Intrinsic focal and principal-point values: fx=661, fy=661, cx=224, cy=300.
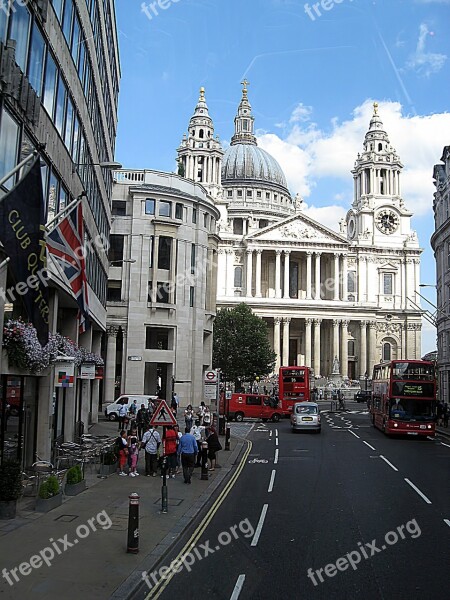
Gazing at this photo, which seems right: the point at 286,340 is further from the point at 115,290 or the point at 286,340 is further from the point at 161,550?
the point at 161,550

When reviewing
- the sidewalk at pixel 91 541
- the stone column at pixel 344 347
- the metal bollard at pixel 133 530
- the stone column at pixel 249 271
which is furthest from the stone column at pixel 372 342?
the metal bollard at pixel 133 530

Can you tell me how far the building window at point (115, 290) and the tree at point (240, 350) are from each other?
1140 inches

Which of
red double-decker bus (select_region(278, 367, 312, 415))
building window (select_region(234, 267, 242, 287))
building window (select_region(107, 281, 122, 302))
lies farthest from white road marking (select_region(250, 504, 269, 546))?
building window (select_region(234, 267, 242, 287))

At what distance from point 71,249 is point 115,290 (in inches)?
1302

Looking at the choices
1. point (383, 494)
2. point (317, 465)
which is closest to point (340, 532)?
point (383, 494)

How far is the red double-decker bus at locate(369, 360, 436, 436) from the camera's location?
34250 mm

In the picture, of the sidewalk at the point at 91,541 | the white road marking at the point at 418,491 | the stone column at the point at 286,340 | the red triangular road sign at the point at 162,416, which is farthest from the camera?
the stone column at the point at 286,340

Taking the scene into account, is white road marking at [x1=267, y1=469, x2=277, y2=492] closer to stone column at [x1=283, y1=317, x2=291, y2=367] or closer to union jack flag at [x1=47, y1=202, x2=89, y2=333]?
union jack flag at [x1=47, y1=202, x2=89, y2=333]

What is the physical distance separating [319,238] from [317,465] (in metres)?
83.9

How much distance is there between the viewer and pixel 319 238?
10569cm

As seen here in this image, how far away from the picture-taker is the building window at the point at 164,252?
5078 centimetres

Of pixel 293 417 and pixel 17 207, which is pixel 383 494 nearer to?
pixel 17 207

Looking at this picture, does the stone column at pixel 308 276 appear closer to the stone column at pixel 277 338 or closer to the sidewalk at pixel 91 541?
the stone column at pixel 277 338

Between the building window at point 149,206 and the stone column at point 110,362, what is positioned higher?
the building window at point 149,206
